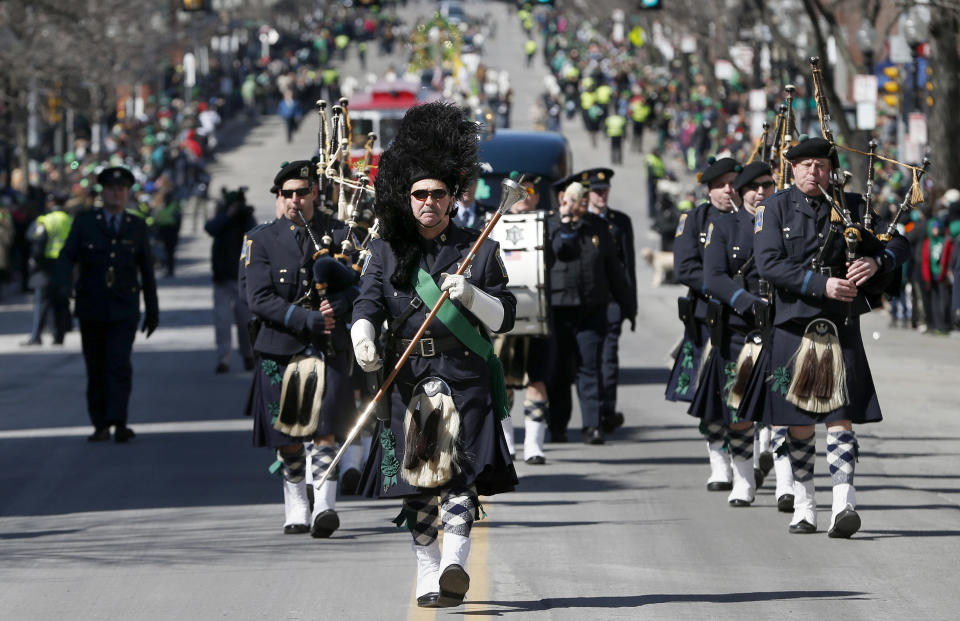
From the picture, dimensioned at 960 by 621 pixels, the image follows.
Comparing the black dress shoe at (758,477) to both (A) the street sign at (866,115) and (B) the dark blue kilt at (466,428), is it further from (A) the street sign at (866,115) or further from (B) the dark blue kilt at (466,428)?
(A) the street sign at (866,115)

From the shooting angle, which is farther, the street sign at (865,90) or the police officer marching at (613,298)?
the street sign at (865,90)

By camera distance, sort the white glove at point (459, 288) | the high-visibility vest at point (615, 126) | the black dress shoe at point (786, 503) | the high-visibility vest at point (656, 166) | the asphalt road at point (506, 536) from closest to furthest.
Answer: the white glove at point (459, 288) < the asphalt road at point (506, 536) < the black dress shoe at point (786, 503) < the high-visibility vest at point (656, 166) < the high-visibility vest at point (615, 126)

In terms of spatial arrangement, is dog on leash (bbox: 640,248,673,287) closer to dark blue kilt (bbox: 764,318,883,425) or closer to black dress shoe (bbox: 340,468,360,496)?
black dress shoe (bbox: 340,468,360,496)

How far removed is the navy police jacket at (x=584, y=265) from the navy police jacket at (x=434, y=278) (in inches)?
247

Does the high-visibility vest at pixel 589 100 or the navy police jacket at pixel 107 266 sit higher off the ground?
the high-visibility vest at pixel 589 100

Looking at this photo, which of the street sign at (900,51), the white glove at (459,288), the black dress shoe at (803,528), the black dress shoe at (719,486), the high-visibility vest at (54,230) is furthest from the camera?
the street sign at (900,51)

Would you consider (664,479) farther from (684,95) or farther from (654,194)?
(684,95)

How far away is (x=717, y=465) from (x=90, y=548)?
4037 mm

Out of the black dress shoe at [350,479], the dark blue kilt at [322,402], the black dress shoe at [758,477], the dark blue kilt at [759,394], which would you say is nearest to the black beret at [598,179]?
the black dress shoe at [758,477]

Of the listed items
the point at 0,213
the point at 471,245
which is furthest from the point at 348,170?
the point at 0,213

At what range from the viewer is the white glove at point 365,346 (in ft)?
26.4

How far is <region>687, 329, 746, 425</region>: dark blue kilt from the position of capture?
11867mm

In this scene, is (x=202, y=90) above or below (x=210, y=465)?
above

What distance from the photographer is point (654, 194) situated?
149 ft
